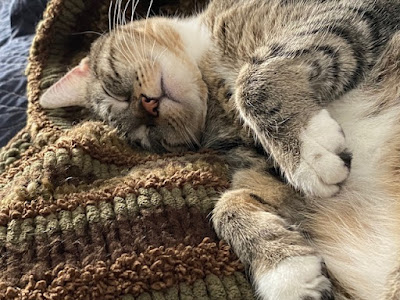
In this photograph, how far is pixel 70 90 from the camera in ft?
4.86

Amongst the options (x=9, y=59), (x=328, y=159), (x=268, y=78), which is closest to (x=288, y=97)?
(x=268, y=78)

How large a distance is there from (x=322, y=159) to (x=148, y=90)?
55cm

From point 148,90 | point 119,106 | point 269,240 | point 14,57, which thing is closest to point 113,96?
point 119,106

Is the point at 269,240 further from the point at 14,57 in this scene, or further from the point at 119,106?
the point at 14,57

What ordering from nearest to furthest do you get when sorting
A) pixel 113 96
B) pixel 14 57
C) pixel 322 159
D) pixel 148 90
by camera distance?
pixel 322 159
pixel 148 90
pixel 113 96
pixel 14 57

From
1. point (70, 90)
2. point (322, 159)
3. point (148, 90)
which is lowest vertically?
point (70, 90)

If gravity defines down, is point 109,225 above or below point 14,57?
above

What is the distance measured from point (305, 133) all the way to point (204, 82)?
16.4 inches

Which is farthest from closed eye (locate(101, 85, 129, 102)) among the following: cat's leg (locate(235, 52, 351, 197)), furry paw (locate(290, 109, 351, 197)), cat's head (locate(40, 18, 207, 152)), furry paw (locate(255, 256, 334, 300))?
furry paw (locate(255, 256, 334, 300))

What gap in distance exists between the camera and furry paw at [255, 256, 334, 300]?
0.92m

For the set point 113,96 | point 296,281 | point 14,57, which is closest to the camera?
point 296,281

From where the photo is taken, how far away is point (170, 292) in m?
0.90

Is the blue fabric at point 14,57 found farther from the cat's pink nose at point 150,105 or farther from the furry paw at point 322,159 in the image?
the furry paw at point 322,159

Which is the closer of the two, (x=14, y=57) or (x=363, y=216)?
(x=363, y=216)
